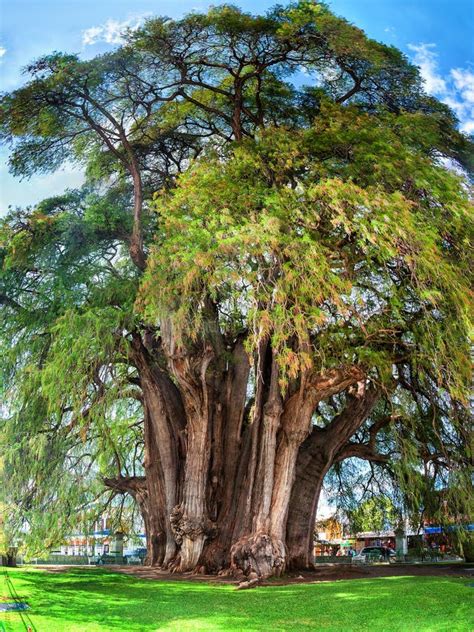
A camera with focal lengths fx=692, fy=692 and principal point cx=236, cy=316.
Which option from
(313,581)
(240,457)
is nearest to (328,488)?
(240,457)

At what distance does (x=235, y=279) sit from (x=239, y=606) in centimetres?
323

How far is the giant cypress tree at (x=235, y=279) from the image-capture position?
767 centimetres

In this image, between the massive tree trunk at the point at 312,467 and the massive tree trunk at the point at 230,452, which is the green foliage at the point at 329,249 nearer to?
the massive tree trunk at the point at 230,452

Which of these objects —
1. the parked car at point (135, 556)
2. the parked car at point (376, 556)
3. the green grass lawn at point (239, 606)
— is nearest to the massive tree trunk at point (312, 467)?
the green grass lawn at point (239, 606)

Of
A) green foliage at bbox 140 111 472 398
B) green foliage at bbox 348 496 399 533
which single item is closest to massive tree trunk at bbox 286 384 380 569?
green foliage at bbox 140 111 472 398

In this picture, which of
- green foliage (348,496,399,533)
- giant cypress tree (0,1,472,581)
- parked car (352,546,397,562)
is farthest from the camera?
parked car (352,546,397,562)

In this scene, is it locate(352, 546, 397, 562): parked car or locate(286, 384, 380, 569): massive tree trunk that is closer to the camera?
locate(286, 384, 380, 569): massive tree trunk

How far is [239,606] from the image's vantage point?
571cm

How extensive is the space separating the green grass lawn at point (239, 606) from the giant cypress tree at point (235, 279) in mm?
1291

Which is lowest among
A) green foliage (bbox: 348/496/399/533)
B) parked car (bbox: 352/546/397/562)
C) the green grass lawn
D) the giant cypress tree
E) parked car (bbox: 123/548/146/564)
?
the green grass lawn

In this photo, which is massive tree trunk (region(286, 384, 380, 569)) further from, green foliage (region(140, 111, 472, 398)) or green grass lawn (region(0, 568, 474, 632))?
green grass lawn (region(0, 568, 474, 632))

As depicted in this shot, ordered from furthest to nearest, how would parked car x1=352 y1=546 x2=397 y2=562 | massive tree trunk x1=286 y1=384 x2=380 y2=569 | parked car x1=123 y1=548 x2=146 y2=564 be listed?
parked car x1=352 y1=546 x2=397 y2=562 → parked car x1=123 y1=548 x2=146 y2=564 → massive tree trunk x1=286 y1=384 x2=380 y2=569

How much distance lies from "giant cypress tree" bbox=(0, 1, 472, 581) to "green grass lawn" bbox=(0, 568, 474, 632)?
1291 millimetres

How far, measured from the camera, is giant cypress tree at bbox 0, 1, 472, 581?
767 centimetres
